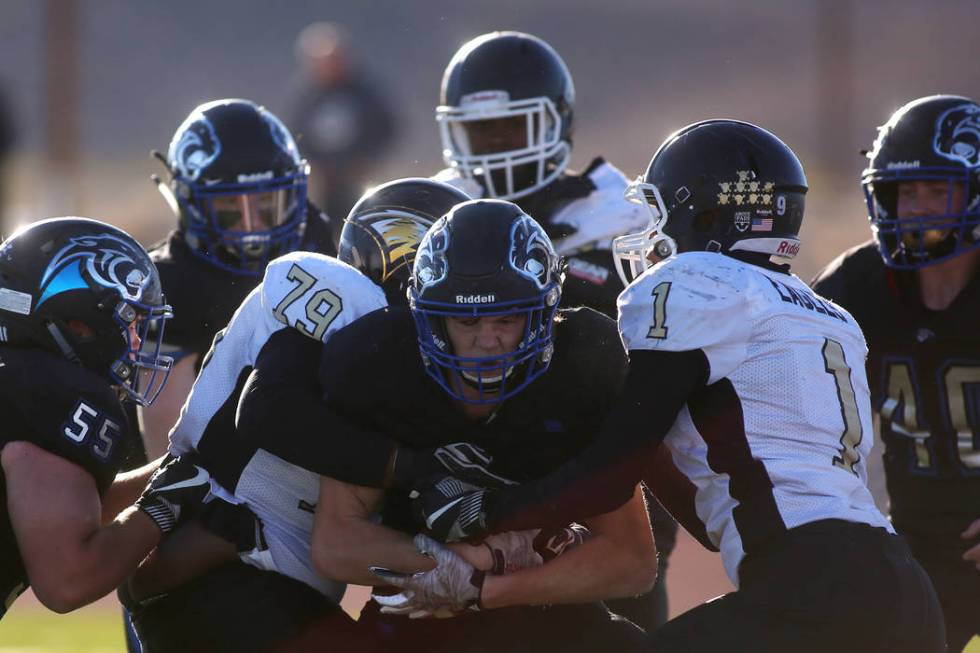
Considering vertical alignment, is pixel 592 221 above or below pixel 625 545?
above

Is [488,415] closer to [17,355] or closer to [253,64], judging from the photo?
[17,355]

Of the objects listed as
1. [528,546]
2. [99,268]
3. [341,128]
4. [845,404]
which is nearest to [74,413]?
[99,268]

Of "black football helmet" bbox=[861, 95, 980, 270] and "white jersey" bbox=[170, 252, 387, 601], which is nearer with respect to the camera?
"white jersey" bbox=[170, 252, 387, 601]

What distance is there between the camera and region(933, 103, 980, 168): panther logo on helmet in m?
4.72

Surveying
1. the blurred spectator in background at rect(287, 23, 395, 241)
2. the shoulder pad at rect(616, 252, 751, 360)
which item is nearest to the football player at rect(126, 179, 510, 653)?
the shoulder pad at rect(616, 252, 751, 360)

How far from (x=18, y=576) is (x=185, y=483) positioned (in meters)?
0.48

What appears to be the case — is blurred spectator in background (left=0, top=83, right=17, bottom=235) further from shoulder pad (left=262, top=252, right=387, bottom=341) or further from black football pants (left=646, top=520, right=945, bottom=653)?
black football pants (left=646, top=520, right=945, bottom=653)

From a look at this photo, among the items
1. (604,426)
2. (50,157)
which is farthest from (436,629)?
(50,157)

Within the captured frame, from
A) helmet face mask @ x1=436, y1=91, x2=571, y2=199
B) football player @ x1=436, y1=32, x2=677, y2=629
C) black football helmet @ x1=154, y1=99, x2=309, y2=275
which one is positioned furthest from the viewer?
helmet face mask @ x1=436, y1=91, x2=571, y2=199

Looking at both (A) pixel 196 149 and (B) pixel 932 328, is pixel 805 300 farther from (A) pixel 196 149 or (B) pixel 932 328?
(A) pixel 196 149

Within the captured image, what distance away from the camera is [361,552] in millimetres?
3461

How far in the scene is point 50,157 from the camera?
1574 centimetres

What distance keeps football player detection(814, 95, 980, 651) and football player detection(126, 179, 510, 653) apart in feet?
5.61

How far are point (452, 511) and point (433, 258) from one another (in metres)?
0.61
